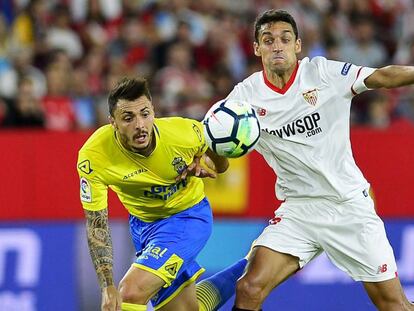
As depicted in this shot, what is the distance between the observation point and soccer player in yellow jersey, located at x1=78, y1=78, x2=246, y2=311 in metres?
6.39

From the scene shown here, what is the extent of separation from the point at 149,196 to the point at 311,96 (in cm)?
120

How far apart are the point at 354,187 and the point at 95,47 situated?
19.9 ft

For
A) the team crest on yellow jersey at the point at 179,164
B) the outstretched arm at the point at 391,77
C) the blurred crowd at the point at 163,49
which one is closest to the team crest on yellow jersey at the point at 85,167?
the team crest on yellow jersey at the point at 179,164

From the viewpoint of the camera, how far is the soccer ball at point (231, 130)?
20.4 feet

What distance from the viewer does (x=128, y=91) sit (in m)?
6.39

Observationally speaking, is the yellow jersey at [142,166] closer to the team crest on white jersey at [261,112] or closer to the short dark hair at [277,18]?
the team crest on white jersey at [261,112]

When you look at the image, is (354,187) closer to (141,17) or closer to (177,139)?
(177,139)

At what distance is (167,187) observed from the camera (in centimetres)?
673

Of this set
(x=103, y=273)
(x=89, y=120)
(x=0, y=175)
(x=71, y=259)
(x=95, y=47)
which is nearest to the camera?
(x=103, y=273)

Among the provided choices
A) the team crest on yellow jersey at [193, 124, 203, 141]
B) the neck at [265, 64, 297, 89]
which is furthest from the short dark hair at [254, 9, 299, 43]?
the team crest on yellow jersey at [193, 124, 203, 141]

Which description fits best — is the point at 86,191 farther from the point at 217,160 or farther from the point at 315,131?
the point at 315,131

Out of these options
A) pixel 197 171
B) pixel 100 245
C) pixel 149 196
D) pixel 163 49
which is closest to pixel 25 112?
pixel 163 49

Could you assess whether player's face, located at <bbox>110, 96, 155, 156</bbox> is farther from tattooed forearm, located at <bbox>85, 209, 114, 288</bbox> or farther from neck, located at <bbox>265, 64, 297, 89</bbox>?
neck, located at <bbox>265, 64, 297, 89</bbox>

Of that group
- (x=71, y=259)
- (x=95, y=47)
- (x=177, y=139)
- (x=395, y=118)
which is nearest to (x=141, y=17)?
(x=95, y=47)
